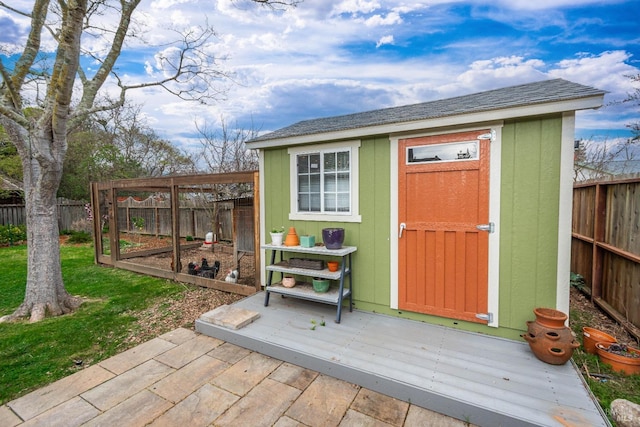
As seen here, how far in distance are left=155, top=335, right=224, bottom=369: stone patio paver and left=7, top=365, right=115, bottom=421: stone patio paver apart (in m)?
0.46

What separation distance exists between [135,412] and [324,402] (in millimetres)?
1394

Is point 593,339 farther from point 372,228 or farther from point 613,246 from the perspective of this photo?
point 372,228

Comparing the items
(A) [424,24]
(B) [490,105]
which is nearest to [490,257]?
(B) [490,105]

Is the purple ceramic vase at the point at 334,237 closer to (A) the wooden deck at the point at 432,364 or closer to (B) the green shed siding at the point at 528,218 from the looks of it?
(A) the wooden deck at the point at 432,364

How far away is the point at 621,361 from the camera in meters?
2.42

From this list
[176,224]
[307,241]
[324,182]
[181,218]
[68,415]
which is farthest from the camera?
[181,218]

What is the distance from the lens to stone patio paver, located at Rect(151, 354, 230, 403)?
228cm

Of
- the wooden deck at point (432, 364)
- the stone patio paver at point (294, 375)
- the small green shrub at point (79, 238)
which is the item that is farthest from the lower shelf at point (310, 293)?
the small green shrub at point (79, 238)

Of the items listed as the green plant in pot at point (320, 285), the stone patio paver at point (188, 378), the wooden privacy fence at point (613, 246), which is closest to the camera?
the stone patio paver at point (188, 378)

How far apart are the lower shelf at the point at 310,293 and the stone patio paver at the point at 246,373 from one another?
0.84 m

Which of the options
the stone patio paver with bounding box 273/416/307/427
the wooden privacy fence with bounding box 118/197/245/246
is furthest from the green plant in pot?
the wooden privacy fence with bounding box 118/197/245/246

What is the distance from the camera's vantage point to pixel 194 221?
993cm

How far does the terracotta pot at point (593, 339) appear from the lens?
2689 millimetres

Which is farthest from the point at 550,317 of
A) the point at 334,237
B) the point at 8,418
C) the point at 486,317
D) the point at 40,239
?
the point at 40,239
